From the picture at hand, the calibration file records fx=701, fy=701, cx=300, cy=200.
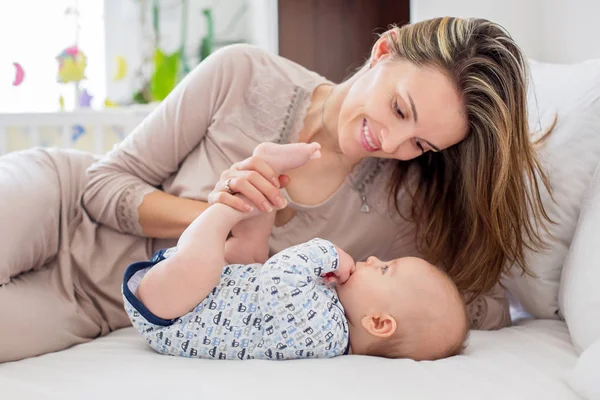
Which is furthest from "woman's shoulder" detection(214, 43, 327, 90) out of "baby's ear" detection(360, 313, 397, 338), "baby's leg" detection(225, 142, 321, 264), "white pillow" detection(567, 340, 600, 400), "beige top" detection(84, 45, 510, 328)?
"white pillow" detection(567, 340, 600, 400)

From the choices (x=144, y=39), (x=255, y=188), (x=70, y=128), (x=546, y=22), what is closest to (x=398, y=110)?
(x=255, y=188)

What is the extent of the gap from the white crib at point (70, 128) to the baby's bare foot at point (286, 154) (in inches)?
56.2

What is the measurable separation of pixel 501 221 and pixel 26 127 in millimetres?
1882

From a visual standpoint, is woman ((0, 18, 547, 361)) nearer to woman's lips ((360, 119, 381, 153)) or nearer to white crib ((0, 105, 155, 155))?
woman's lips ((360, 119, 381, 153))

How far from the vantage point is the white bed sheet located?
0.98 metres

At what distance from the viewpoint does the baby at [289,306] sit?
114cm

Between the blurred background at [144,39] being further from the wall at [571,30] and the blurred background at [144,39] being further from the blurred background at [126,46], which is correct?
the wall at [571,30]

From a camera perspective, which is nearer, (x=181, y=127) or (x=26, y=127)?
(x=181, y=127)

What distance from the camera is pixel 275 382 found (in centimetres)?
101

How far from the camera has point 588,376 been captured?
97cm

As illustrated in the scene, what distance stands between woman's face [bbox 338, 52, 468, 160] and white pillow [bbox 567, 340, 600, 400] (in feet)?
1.58

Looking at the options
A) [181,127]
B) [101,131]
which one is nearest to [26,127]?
[101,131]

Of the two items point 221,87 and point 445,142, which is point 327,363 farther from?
point 221,87

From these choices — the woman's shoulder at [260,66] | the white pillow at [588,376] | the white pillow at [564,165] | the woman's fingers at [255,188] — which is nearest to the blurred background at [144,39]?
the woman's shoulder at [260,66]
